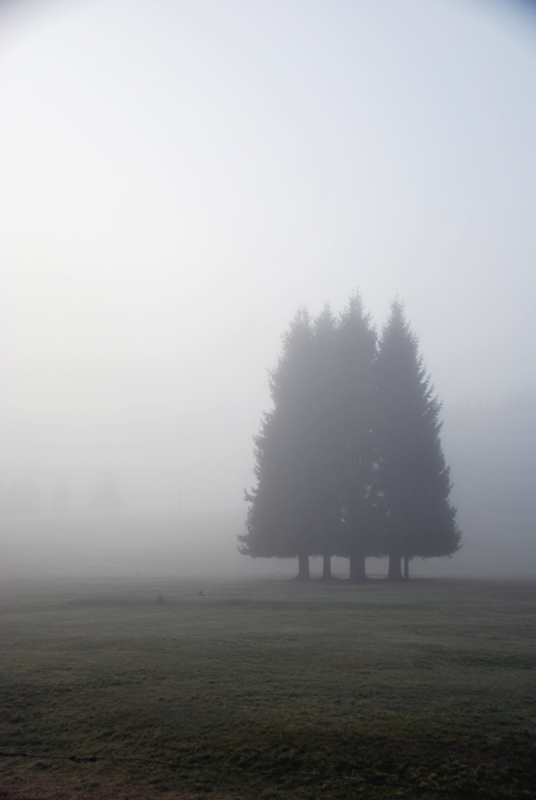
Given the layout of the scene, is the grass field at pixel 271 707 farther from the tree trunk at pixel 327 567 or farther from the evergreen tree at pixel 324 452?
the tree trunk at pixel 327 567

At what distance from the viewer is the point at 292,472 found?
36.0m

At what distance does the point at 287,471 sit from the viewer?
36.2 meters

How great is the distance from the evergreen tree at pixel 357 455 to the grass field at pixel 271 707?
56.0ft

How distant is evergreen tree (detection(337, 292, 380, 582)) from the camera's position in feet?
114

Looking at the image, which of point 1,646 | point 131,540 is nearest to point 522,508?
point 131,540

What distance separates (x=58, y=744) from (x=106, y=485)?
137 metres

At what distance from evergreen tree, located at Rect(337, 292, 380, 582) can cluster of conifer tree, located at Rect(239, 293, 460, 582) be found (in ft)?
0.20

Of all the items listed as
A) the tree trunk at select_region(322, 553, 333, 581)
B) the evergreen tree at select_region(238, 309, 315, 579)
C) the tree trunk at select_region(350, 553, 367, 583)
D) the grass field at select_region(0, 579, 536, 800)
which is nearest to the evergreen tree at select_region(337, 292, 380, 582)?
the tree trunk at select_region(350, 553, 367, 583)

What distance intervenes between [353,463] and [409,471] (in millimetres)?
3427

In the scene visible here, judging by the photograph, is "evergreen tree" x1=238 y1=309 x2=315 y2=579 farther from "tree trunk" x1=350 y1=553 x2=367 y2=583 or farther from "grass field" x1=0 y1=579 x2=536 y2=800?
"grass field" x1=0 y1=579 x2=536 y2=800

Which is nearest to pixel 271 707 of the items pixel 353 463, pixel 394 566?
pixel 353 463

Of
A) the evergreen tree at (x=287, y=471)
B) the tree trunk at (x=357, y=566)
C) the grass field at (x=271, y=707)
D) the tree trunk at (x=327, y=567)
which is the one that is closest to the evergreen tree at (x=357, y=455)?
the tree trunk at (x=357, y=566)

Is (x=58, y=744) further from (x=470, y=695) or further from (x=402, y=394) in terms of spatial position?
(x=402, y=394)

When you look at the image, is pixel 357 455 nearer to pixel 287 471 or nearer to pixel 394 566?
pixel 287 471
